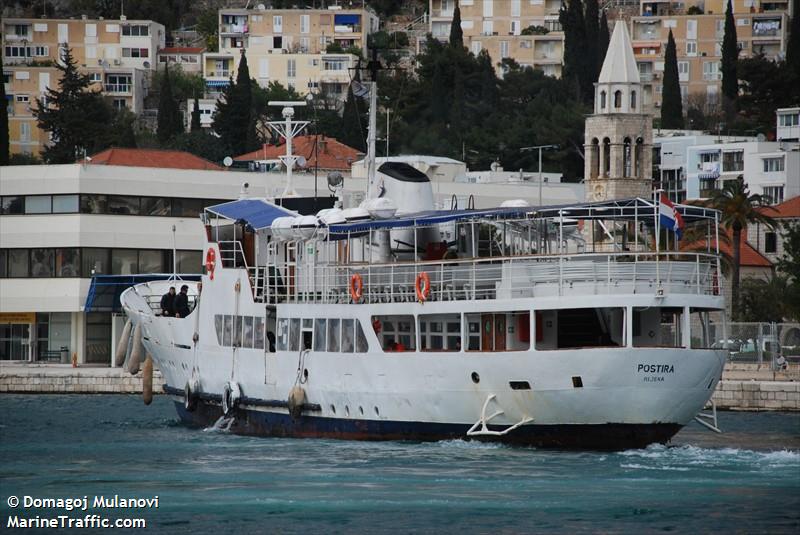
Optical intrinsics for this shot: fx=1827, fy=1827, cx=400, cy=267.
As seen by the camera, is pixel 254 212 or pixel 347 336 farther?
pixel 254 212

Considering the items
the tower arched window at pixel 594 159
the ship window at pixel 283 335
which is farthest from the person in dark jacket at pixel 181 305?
the tower arched window at pixel 594 159

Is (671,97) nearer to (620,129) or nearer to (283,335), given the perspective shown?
(620,129)

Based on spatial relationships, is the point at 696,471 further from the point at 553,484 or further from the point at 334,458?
the point at 334,458

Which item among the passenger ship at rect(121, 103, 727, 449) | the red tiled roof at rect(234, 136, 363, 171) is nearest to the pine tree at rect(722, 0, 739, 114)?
the red tiled roof at rect(234, 136, 363, 171)

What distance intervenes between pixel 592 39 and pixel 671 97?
1388 cm

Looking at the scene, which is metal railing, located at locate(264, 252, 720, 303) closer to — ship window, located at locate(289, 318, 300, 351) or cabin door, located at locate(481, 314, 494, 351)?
cabin door, located at locate(481, 314, 494, 351)

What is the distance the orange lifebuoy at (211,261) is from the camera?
4678cm

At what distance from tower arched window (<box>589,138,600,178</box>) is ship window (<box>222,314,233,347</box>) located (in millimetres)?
63924

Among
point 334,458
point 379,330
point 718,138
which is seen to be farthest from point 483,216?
point 718,138

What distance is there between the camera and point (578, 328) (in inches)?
1548

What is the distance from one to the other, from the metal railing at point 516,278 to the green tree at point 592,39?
102668 millimetres

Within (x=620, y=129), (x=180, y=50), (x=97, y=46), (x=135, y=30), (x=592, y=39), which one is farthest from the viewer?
(x=180, y=50)

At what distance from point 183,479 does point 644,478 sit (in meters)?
9.01

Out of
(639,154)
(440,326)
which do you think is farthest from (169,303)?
(639,154)
